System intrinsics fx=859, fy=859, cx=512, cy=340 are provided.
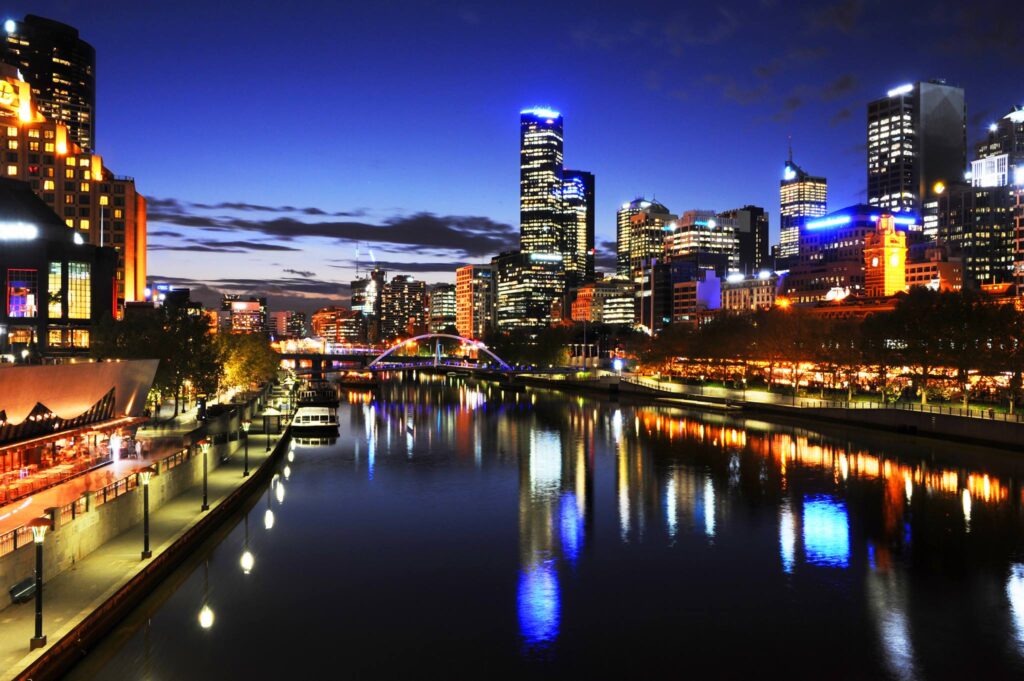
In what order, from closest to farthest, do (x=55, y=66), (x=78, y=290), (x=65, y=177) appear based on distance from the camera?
(x=78, y=290), (x=65, y=177), (x=55, y=66)

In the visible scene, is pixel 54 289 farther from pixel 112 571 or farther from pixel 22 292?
pixel 112 571

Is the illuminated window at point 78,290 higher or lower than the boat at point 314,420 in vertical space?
higher

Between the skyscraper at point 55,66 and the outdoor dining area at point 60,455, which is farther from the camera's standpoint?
the skyscraper at point 55,66

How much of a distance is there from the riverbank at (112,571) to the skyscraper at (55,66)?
182m

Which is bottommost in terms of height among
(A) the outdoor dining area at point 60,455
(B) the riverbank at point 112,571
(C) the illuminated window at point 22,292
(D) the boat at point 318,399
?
(B) the riverbank at point 112,571

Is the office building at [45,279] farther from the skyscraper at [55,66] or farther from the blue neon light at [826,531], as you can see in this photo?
the skyscraper at [55,66]

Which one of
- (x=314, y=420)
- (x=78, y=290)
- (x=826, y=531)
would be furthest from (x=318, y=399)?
(x=826, y=531)

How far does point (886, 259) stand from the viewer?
582 feet

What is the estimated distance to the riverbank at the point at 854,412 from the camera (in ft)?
165

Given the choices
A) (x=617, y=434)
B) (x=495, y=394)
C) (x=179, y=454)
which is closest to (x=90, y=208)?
(x=495, y=394)

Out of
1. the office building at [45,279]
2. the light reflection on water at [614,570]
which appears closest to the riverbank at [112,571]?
the light reflection on water at [614,570]

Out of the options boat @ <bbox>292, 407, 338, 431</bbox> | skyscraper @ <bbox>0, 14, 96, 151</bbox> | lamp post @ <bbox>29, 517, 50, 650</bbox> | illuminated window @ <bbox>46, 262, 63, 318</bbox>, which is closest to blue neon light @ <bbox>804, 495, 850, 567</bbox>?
lamp post @ <bbox>29, 517, 50, 650</bbox>

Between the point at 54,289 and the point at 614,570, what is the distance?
241 feet

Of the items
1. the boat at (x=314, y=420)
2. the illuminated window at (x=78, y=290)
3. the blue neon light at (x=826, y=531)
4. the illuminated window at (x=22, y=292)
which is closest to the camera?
the blue neon light at (x=826, y=531)
